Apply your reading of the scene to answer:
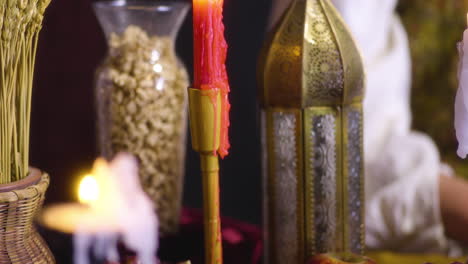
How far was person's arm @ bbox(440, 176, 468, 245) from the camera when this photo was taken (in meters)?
0.81

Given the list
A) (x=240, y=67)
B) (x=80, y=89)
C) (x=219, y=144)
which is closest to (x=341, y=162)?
(x=219, y=144)

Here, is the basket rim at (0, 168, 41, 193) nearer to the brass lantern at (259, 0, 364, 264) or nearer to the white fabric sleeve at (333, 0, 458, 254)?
the brass lantern at (259, 0, 364, 264)

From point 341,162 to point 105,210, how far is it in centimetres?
24

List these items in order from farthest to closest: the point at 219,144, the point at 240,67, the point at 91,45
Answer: the point at 240,67 → the point at 91,45 → the point at 219,144

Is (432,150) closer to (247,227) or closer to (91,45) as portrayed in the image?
(247,227)

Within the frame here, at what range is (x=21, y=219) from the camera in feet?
1.54

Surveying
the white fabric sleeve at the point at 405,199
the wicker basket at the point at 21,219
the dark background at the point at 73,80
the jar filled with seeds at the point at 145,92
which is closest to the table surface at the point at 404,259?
the white fabric sleeve at the point at 405,199

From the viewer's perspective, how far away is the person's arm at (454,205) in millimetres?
814

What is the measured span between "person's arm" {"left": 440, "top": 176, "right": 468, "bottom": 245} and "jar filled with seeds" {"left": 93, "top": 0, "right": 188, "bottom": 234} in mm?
395

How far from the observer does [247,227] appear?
719mm

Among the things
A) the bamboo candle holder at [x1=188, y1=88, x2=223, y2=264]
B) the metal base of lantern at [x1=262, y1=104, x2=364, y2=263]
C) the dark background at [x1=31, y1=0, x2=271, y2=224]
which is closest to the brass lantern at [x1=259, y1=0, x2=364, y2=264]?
the metal base of lantern at [x1=262, y1=104, x2=364, y2=263]

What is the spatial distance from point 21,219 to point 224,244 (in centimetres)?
26

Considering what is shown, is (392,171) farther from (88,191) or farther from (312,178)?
(88,191)

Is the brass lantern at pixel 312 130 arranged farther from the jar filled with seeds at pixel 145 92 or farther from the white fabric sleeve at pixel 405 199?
the white fabric sleeve at pixel 405 199
